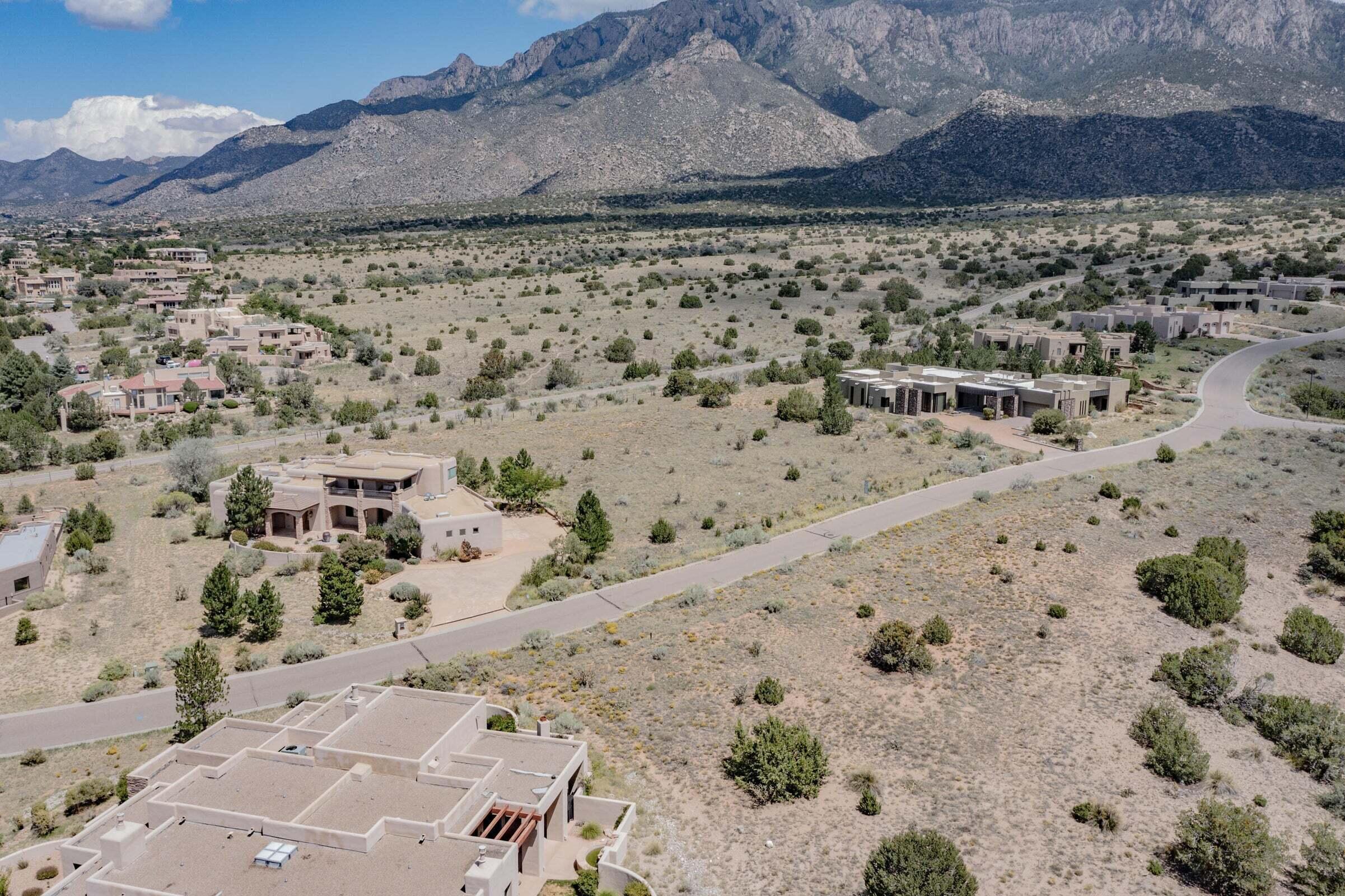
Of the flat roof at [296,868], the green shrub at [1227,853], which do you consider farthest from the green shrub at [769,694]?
the flat roof at [296,868]

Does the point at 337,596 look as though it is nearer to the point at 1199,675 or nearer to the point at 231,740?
the point at 231,740

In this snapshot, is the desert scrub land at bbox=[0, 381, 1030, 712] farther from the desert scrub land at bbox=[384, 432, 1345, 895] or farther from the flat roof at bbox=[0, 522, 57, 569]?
the desert scrub land at bbox=[384, 432, 1345, 895]

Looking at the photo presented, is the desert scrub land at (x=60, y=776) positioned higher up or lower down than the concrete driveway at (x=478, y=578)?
higher up

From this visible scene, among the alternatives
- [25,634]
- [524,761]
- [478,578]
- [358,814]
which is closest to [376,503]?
[478,578]

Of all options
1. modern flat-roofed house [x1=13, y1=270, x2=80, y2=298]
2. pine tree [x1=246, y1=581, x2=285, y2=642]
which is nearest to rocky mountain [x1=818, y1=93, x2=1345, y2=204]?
modern flat-roofed house [x1=13, y1=270, x2=80, y2=298]

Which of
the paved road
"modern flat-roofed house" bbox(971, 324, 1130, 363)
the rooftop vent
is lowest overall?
the paved road

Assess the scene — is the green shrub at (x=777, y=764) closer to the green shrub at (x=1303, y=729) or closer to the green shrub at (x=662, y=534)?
the green shrub at (x=1303, y=729)
